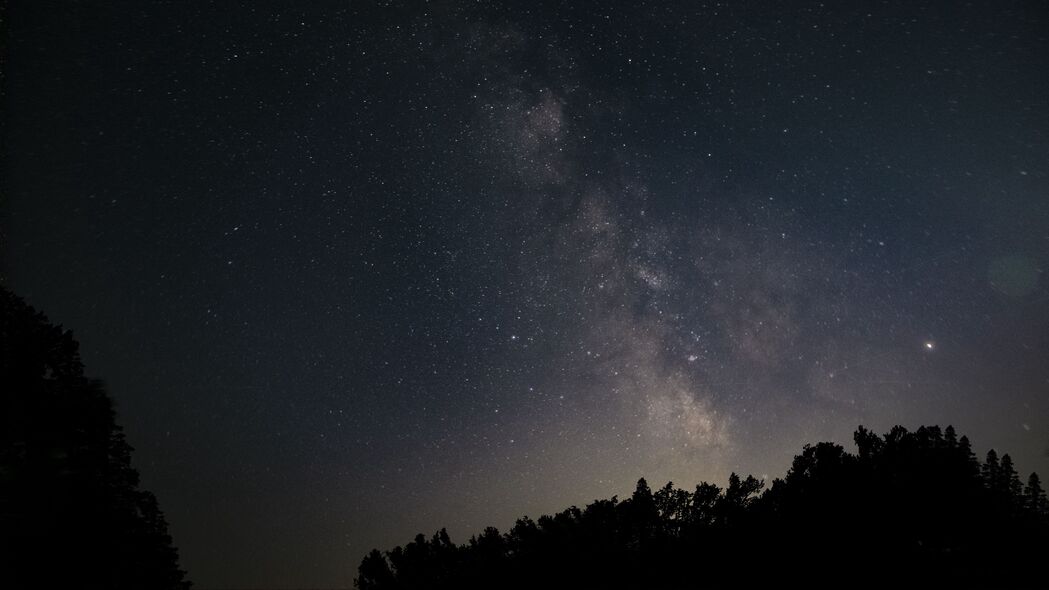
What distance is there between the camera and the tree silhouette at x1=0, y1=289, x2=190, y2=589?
12.7 metres

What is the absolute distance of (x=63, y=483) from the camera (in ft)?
45.4

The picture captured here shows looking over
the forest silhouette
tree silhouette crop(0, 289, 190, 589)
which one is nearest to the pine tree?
the forest silhouette

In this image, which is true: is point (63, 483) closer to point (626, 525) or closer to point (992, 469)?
point (626, 525)

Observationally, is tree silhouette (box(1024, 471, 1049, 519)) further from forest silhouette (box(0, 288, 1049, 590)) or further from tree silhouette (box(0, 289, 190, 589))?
tree silhouette (box(0, 289, 190, 589))

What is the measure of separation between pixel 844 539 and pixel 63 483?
3242 centimetres

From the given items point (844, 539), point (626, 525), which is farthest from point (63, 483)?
point (626, 525)

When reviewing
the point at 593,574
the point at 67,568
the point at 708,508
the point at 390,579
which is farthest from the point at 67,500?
the point at 390,579

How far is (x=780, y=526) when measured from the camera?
30.5 m

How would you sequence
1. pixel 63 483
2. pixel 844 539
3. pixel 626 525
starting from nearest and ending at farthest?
pixel 63 483, pixel 844 539, pixel 626 525

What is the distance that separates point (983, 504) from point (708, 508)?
23.3m

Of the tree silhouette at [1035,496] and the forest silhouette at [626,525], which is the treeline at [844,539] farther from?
the tree silhouette at [1035,496]

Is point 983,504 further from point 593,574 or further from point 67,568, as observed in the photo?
point 67,568

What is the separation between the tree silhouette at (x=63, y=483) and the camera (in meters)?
12.7

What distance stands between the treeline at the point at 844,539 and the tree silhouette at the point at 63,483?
28820 mm
